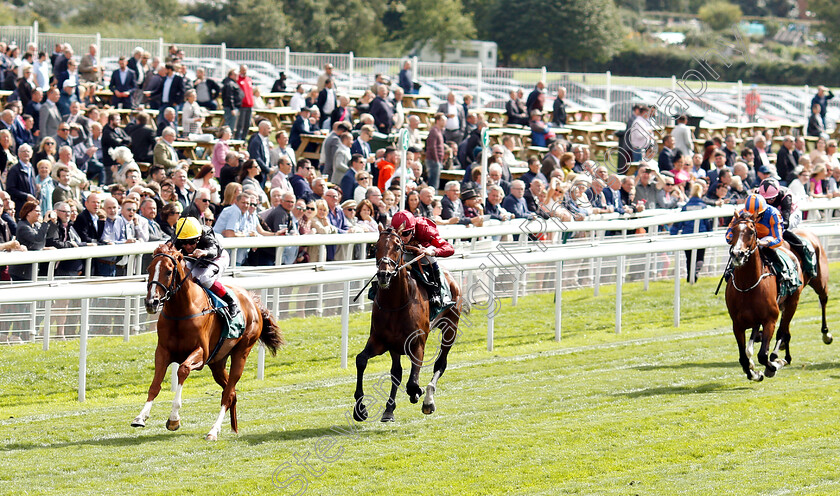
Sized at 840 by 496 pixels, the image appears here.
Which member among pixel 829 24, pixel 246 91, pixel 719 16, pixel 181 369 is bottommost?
pixel 181 369

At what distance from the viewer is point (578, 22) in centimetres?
4528

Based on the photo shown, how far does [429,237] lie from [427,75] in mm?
18594

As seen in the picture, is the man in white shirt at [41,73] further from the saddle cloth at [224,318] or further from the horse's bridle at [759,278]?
the horse's bridle at [759,278]

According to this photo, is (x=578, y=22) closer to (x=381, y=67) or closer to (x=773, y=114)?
(x=773, y=114)

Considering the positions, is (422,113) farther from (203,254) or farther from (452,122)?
(203,254)

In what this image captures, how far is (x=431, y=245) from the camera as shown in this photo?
8359 mm

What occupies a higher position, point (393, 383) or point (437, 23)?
point (437, 23)

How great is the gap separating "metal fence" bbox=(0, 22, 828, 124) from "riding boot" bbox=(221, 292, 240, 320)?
15.9m

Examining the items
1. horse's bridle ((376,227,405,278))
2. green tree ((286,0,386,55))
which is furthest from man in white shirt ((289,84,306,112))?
green tree ((286,0,386,55))

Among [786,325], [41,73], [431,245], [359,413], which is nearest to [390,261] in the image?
[431,245]

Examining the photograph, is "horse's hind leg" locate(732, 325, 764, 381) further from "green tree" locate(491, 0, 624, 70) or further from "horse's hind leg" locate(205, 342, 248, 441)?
"green tree" locate(491, 0, 624, 70)

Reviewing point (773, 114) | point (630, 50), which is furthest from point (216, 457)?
point (630, 50)

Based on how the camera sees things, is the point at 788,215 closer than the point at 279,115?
Yes

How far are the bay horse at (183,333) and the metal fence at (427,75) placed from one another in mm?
15915
